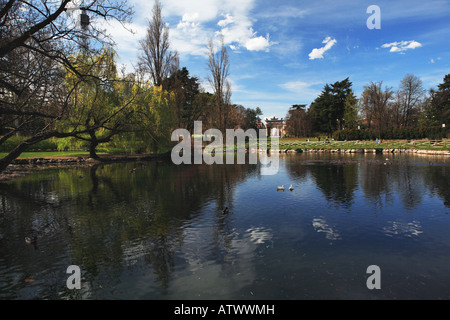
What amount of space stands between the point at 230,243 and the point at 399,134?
52.1 m

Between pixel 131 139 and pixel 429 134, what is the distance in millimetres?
45208

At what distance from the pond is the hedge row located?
34.5 meters

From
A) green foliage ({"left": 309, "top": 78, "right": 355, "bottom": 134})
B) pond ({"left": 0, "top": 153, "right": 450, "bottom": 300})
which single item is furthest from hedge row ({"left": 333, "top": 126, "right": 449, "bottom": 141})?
pond ({"left": 0, "top": 153, "right": 450, "bottom": 300})

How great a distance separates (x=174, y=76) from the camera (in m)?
48.7

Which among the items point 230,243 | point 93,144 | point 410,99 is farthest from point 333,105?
point 230,243

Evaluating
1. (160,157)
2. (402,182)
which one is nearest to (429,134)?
(402,182)

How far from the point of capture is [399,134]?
4962cm

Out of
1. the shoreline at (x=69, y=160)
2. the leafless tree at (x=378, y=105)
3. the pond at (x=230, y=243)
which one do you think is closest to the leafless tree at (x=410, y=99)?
the leafless tree at (x=378, y=105)

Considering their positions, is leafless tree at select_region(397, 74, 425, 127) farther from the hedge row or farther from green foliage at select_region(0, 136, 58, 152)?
green foliage at select_region(0, 136, 58, 152)

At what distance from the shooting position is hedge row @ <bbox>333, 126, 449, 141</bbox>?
43.3 m

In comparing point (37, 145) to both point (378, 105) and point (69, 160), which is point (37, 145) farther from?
point (378, 105)

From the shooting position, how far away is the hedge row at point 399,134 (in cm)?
4326

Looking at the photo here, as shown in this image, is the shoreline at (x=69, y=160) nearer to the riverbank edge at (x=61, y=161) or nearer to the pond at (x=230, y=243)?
the riverbank edge at (x=61, y=161)
